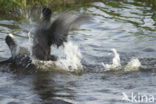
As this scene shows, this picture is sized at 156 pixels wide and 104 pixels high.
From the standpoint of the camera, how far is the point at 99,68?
6734mm

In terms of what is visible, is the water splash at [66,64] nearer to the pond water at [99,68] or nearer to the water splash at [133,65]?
the pond water at [99,68]

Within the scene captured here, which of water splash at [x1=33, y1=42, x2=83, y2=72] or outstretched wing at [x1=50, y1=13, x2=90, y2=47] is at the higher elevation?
outstretched wing at [x1=50, y1=13, x2=90, y2=47]

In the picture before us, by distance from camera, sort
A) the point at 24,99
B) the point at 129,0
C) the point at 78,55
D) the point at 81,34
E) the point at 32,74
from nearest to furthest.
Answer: the point at 24,99, the point at 32,74, the point at 78,55, the point at 81,34, the point at 129,0

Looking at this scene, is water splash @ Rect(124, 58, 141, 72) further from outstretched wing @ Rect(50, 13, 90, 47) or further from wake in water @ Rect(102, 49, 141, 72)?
outstretched wing @ Rect(50, 13, 90, 47)

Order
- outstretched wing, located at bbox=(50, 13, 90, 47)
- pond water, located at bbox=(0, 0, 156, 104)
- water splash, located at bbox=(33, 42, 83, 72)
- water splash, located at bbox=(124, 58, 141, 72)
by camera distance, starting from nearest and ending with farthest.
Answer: pond water, located at bbox=(0, 0, 156, 104) < outstretched wing, located at bbox=(50, 13, 90, 47) < water splash, located at bbox=(124, 58, 141, 72) < water splash, located at bbox=(33, 42, 83, 72)

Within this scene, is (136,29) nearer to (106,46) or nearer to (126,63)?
(106,46)

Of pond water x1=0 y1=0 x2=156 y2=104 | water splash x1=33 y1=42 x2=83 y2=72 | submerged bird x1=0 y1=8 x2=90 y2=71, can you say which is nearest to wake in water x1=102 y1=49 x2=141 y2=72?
pond water x1=0 y1=0 x2=156 y2=104

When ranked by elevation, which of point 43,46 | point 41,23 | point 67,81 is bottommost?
point 67,81

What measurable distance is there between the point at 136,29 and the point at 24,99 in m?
5.16

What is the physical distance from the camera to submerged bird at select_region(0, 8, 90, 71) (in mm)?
6027

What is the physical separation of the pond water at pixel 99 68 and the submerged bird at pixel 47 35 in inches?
13.0

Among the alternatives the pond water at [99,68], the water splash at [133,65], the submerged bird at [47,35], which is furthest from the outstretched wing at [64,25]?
the water splash at [133,65]

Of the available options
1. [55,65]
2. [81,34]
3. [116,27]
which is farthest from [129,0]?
[55,65]

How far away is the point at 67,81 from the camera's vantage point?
20.1 ft
